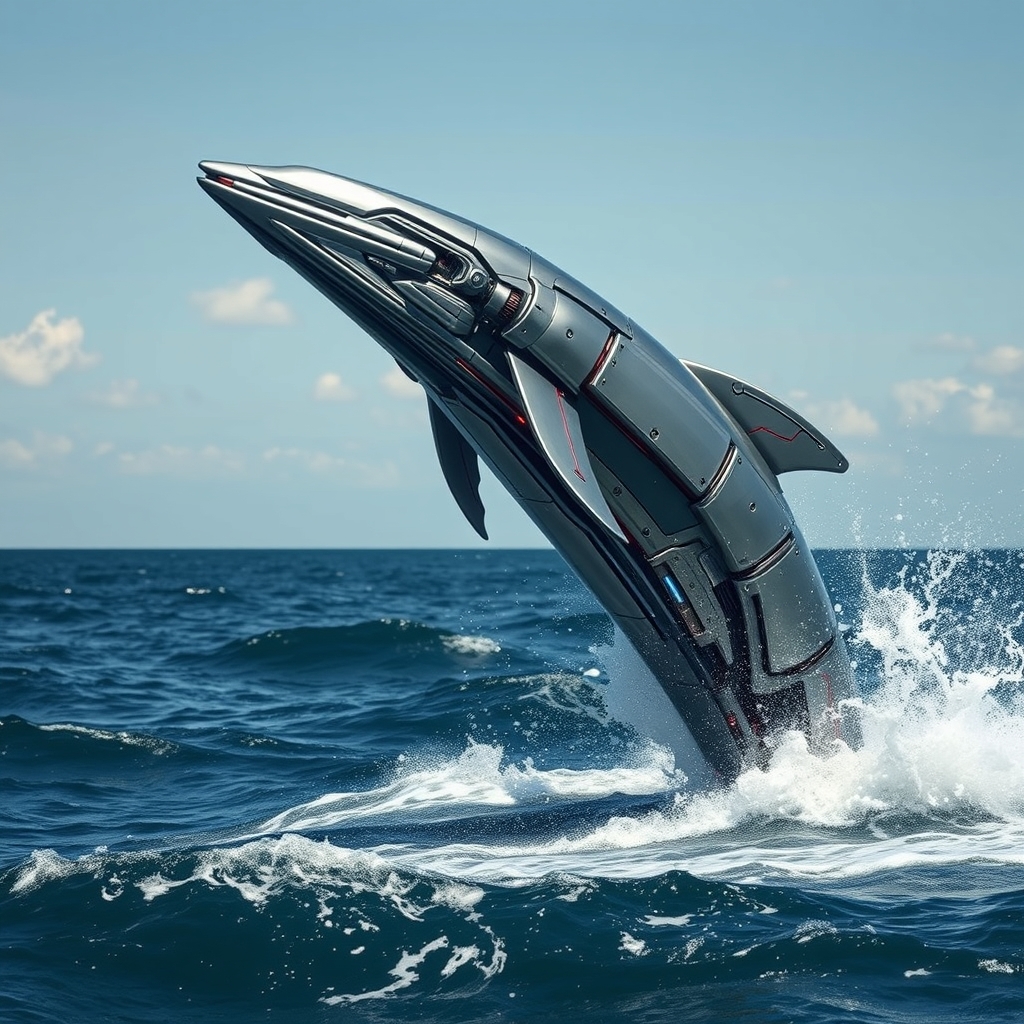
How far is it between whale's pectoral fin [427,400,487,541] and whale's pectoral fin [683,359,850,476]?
2978mm

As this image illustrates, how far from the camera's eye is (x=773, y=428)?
51.3 ft

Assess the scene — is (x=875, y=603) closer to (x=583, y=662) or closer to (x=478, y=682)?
(x=478, y=682)

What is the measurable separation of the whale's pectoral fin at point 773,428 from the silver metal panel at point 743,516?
1.57 feet

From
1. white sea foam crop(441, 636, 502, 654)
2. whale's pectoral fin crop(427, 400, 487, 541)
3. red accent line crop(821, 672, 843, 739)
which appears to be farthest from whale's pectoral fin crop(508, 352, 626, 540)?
white sea foam crop(441, 636, 502, 654)

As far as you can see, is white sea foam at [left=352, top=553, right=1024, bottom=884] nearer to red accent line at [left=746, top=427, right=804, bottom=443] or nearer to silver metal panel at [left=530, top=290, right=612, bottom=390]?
red accent line at [left=746, top=427, right=804, bottom=443]

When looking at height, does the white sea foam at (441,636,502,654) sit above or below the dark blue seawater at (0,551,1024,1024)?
above

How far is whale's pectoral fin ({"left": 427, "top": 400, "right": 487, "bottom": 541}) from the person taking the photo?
15.6 m

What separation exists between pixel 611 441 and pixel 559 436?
45.8 inches

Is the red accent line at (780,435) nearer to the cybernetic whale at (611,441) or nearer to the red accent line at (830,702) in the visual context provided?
the cybernetic whale at (611,441)

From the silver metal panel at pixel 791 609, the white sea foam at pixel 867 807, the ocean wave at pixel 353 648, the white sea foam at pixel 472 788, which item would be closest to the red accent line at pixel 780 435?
the silver metal panel at pixel 791 609

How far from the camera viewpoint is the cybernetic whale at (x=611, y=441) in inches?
534

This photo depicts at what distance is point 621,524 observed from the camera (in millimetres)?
15180

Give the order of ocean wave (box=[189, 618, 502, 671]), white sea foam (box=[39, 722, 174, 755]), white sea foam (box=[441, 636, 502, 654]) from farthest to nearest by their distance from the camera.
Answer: white sea foam (box=[441, 636, 502, 654]) < ocean wave (box=[189, 618, 502, 671]) < white sea foam (box=[39, 722, 174, 755])

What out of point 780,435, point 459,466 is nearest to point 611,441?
point 459,466
